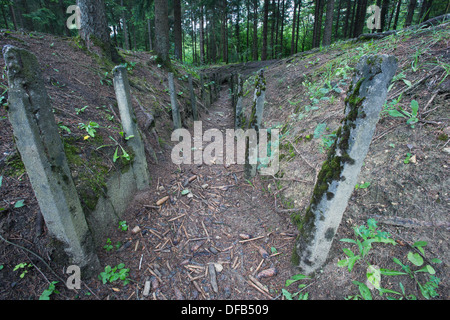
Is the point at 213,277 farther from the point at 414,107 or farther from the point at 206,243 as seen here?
the point at 414,107

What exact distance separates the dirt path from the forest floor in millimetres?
15

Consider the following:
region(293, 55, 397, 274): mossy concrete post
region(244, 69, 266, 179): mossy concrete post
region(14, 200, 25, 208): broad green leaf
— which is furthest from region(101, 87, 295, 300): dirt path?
region(14, 200, 25, 208): broad green leaf

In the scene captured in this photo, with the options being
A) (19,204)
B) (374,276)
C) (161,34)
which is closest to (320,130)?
(374,276)

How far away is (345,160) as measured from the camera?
1.75 meters

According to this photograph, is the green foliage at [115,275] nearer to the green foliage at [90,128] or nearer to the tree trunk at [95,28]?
the green foliage at [90,128]

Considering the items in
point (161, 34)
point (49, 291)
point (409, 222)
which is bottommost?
point (49, 291)

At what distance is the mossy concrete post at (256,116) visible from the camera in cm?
352

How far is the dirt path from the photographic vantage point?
2301 millimetres

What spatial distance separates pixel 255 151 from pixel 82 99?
11.4ft

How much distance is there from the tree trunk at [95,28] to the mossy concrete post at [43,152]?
5.01 meters

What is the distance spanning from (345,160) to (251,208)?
76.4 inches

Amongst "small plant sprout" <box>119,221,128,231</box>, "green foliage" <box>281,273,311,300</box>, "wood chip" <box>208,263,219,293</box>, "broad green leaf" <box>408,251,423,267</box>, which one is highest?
"broad green leaf" <box>408,251,423,267</box>

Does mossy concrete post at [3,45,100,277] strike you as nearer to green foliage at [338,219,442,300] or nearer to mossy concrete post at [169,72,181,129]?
green foliage at [338,219,442,300]
